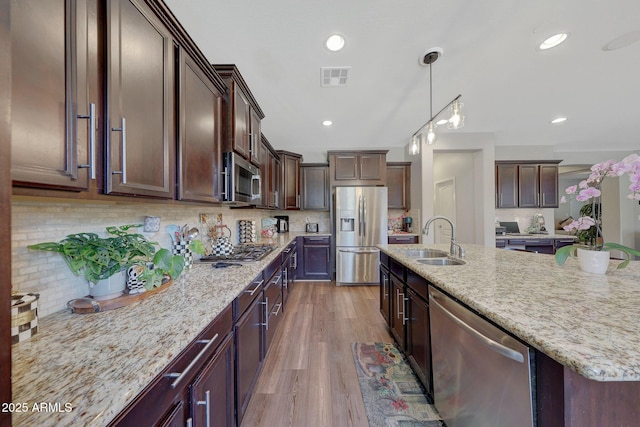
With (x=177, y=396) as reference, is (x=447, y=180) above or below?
above

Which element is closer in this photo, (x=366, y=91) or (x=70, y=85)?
(x=70, y=85)

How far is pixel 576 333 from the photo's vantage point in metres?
0.65

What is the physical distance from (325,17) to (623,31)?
2289 millimetres

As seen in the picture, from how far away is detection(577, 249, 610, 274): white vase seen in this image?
48.0 inches

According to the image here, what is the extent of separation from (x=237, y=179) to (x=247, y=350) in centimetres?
120

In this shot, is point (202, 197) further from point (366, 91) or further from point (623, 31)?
point (623, 31)

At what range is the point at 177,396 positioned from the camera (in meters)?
0.69

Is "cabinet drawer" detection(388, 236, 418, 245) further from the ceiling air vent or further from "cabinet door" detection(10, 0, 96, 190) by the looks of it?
"cabinet door" detection(10, 0, 96, 190)

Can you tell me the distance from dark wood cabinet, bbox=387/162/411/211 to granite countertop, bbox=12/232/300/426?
12.8ft

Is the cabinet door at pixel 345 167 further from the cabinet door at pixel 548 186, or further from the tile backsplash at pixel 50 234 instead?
the cabinet door at pixel 548 186

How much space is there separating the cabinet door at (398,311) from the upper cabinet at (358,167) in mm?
2283

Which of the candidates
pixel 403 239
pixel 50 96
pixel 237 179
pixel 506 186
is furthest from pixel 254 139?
pixel 506 186

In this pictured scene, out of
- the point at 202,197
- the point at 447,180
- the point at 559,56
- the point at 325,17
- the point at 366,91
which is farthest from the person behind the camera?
the point at 447,180

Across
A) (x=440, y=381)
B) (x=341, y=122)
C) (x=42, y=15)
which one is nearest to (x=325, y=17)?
(x=42, y=15)
